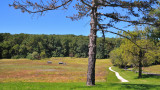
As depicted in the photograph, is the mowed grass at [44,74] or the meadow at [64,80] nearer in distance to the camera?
the meadow at [64,80]

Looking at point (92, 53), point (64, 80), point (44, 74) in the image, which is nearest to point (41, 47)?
point (44, 74)

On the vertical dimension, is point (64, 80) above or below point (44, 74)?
above

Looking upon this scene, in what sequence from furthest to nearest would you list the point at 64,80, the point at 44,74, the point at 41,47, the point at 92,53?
1. the point at 41,47
2. the point at 44,74
3. the point at 64,80
4. the point at 92,53

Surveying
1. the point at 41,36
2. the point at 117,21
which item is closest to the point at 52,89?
the point at 117,21

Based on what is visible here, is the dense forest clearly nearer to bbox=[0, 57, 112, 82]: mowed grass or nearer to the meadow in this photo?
bbox=[0, 57, 112, 82]: mowed grass

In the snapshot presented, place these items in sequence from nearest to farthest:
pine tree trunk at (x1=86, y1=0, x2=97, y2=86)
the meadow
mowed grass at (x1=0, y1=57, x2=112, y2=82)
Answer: the meadow, pine tree trunk at (x1=86, y1=0, x2=97, y2=86), mowed grass at (x1=0, y1=57, x2=112, y2=82)

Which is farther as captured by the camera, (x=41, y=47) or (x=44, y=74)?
(x=41, y=47)

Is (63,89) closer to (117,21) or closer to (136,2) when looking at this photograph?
(117,21)

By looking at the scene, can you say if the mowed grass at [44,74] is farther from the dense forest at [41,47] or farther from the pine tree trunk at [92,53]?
the dense forest at [41,47]

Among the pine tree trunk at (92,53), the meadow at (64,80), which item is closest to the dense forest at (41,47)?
the meadow at (64,80)

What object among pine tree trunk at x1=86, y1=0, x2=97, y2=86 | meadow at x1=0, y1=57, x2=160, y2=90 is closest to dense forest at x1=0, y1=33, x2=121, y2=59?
meadow at x1=0, y1=57, x2=160, y2=90

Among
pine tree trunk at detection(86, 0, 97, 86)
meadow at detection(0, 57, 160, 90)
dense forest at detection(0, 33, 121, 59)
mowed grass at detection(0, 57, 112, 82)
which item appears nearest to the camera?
meadow at detection(0, 57, 160, 90)

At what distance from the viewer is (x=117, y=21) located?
8.84m

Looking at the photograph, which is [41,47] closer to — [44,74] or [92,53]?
[44,74]
